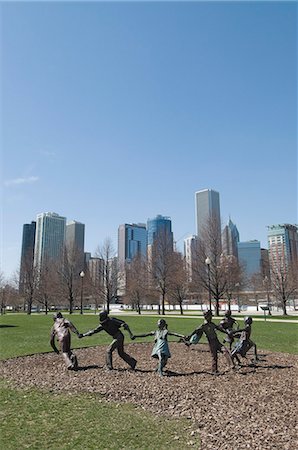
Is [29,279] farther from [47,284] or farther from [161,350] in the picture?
[161,350]

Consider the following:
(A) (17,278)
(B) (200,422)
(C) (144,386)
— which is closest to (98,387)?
(C) (144,386)

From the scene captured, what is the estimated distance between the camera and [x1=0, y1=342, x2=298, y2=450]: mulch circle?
5.34m

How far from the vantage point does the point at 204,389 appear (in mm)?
7484

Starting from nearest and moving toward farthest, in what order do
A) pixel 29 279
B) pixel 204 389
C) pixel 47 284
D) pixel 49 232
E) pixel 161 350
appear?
pixel 204 389 < pixel 161 350 < pixel 29 279 < pixel 47 284 < pixel 49 232

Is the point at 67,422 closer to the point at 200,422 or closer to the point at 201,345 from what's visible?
the point at 200,422

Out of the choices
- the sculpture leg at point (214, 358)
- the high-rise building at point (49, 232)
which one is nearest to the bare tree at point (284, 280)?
the sculpture leg at point (214, 358)

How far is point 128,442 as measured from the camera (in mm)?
4996

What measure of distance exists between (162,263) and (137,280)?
633 cm

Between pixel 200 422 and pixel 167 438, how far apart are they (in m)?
0.79

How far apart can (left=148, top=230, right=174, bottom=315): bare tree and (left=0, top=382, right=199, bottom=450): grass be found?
36590 millimetres

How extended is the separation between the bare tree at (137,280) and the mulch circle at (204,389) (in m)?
36.0

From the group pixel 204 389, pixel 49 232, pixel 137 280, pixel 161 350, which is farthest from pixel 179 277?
pixel 49 232

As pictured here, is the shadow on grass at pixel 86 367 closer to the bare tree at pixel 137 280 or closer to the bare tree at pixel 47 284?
the bare tree at pixel 137 280

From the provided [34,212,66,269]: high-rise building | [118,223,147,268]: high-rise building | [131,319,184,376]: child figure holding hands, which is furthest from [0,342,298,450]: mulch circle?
[118,223,147,268]: high-rise building
